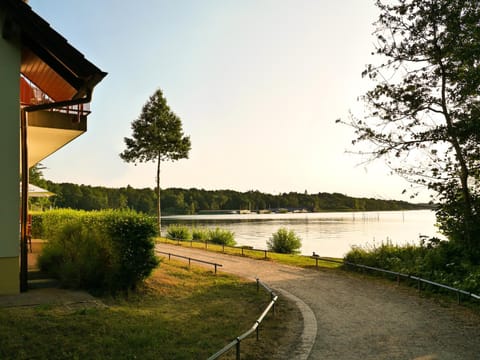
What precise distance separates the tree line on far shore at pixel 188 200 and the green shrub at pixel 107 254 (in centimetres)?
4433

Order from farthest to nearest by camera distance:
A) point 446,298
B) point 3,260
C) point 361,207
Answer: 1. point 361,207
2. point 446,298
3. point 3,260

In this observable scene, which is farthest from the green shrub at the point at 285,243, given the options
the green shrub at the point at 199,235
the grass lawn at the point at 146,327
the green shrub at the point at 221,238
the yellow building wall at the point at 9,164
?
the yellow building wall at the point at 9,164

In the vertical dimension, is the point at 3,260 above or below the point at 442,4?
below

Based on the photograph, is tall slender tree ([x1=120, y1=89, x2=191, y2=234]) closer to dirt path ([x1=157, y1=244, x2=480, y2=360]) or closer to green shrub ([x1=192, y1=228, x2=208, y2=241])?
green shrub ([x1=192, y1=228, x2=208, y2=241])

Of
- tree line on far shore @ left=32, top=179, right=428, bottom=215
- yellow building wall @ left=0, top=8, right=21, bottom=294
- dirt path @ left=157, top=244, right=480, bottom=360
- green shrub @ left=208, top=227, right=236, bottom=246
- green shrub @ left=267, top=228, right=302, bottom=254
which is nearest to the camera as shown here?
dirt path @ left=157, top=244, right=480, bottom=360

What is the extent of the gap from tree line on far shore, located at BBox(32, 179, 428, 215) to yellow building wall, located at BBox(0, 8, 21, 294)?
44800 mm

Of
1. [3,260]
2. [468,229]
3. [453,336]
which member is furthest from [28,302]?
[468,229]

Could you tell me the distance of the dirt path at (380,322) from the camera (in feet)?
20.6

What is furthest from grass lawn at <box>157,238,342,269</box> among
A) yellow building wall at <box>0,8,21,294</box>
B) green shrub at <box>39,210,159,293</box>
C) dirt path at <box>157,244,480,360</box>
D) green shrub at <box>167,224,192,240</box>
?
yellow building wall at <box>0,8,21,294</box>

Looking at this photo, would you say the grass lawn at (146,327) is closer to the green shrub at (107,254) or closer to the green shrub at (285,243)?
the green shrub at (107,254)

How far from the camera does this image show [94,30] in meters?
13.1

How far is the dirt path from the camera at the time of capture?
6.29m

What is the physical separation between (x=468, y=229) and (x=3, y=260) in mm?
13274

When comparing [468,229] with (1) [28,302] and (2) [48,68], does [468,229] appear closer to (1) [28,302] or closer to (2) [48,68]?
(1) [28,302]
